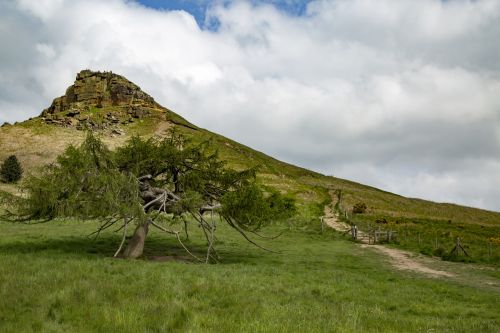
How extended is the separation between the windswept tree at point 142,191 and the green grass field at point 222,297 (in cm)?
219

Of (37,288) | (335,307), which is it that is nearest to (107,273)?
(37,288)

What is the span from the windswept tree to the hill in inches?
1039

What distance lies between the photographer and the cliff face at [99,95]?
13975 cm

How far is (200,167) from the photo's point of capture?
2630 cm

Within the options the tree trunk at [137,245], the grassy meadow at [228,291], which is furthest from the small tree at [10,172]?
the tree trunk at [137,245]

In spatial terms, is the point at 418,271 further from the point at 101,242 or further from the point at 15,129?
the point at 15,129

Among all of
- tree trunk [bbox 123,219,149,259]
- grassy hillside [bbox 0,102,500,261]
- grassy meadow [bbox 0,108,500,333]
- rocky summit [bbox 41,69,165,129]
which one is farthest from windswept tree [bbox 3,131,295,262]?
rocky summit [bbox 41,69,165,129]

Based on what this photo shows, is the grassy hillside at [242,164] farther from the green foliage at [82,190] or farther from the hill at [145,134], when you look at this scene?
the green foliage at [82,190]

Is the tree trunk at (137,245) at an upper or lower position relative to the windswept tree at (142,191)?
lower

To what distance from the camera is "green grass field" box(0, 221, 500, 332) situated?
9.57 m

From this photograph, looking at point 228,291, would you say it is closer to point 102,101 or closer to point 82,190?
point 82,190

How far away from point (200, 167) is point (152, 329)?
690 inches

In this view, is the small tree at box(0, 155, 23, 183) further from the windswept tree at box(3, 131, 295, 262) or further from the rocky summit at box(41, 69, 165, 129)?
the windswept tree at box(3, 131, 295, 262)

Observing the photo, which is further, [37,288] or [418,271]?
[418,271]
